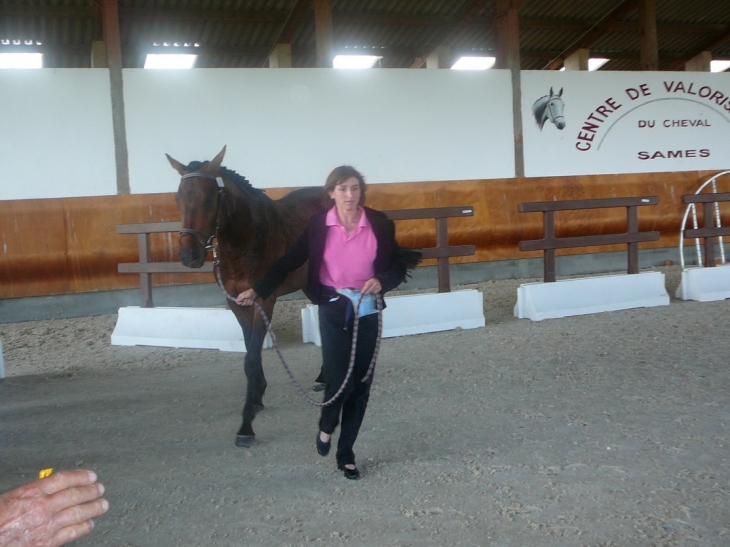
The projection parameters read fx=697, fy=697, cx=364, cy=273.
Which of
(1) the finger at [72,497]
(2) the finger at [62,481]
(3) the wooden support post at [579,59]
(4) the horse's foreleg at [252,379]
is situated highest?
(3) the wooden support post at [579,59]

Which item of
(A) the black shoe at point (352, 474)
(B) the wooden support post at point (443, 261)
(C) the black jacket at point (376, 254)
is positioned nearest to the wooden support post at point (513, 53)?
(B) the wooden support post at point (443, 261)

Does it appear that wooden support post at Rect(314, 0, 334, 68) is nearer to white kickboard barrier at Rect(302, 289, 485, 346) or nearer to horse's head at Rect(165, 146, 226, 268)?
white kickboard barrier at Rect(302, 289, 485, 346)

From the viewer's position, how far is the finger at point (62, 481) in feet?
4.22

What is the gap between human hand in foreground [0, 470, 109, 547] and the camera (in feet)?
4.06

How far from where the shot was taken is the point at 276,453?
3.81m

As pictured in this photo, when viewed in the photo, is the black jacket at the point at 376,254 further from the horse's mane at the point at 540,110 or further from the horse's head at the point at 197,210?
the horse's mane at the point at 540,110

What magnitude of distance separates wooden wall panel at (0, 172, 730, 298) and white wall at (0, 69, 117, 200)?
271 mm

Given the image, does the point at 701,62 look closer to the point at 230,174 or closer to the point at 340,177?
the point at 230,174

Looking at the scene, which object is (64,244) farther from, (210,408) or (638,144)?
(638,144)

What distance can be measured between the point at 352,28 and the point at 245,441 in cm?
1208

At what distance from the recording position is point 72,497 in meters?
1.31

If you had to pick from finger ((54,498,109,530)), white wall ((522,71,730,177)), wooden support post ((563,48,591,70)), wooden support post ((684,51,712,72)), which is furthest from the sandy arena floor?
wooden support post ((684,51,712,72))

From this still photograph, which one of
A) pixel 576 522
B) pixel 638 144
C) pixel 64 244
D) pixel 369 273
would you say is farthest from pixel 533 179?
pixel 576 522

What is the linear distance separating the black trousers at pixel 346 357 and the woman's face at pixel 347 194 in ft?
1.46
